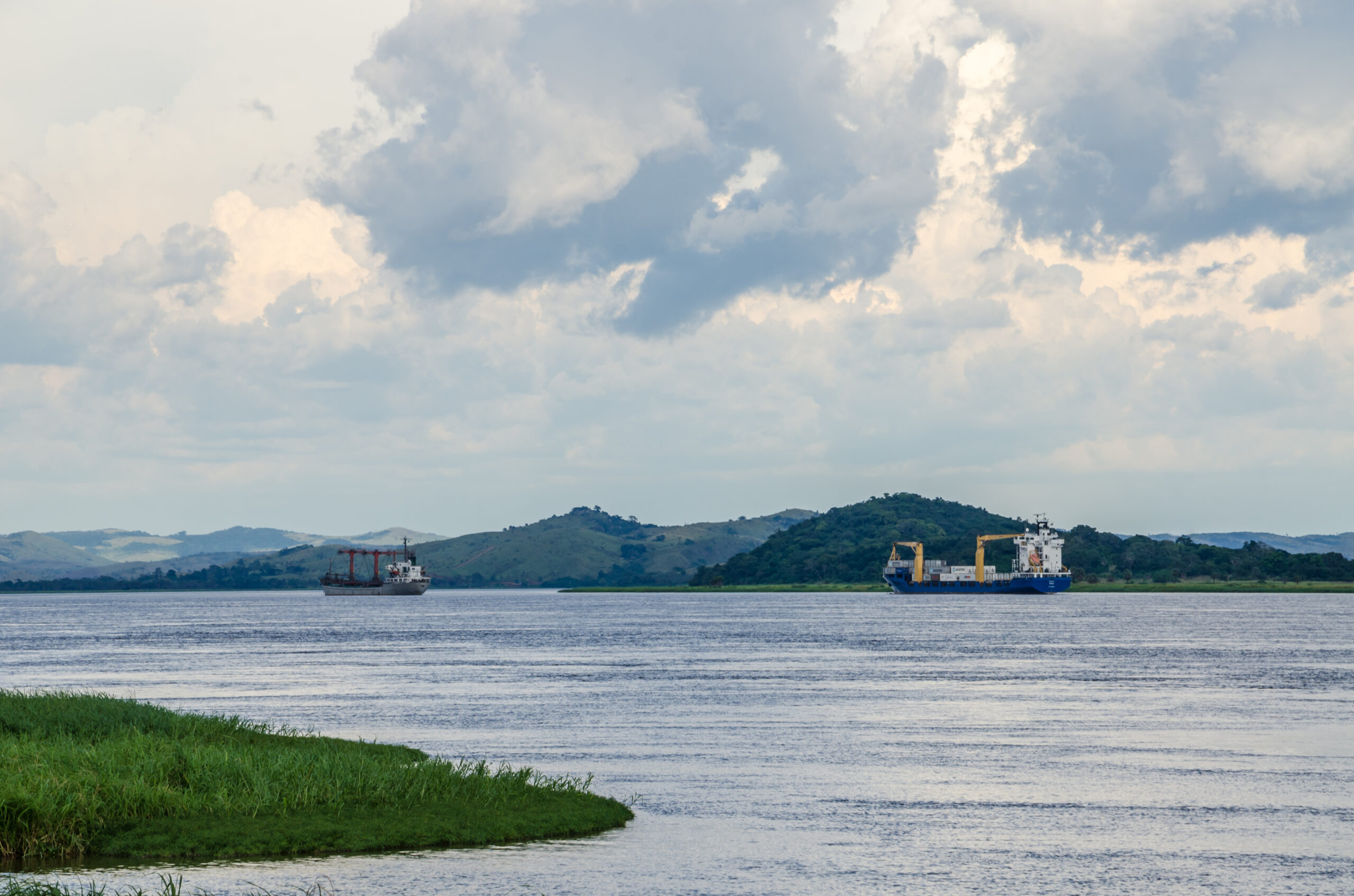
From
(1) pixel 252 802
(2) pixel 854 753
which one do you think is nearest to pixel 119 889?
(1) pixel 252 802

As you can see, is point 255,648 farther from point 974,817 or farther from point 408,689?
point 974,817

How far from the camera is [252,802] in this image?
33.5 m

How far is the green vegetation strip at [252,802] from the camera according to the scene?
3069 centimetres

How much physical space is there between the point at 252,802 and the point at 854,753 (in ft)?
77.3

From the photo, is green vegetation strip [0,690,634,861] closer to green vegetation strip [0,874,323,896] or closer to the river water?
the river water

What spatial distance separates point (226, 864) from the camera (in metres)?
30.0

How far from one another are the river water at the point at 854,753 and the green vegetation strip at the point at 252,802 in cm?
115

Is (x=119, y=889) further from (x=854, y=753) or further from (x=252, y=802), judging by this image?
(x=854, y=753)

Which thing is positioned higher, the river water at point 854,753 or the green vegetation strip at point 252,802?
the green vegetation strip at point 252,802

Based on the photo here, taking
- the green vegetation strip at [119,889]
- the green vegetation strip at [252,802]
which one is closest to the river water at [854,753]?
the green vegetation strip at [119,889]

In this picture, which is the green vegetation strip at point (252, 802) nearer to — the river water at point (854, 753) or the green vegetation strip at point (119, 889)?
the river water at point (854, 753)

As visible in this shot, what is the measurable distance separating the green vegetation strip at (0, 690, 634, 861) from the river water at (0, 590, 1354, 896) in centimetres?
115

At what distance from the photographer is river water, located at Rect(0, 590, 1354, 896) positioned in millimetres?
29797

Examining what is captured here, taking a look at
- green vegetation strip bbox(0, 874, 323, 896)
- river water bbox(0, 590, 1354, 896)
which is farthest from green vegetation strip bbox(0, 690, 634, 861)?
green vegetation strip bbox(0, 874, 323, 896)
